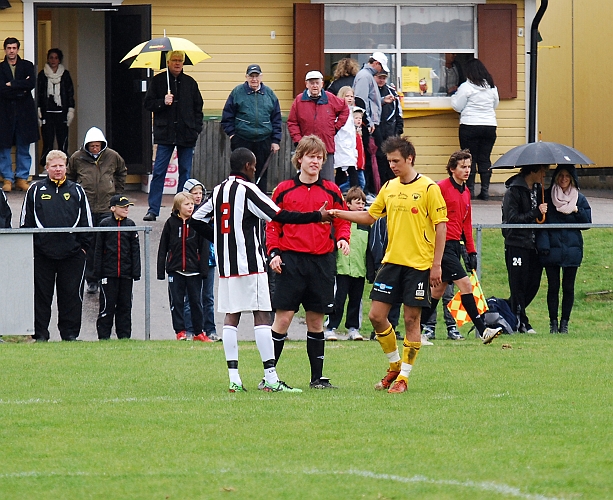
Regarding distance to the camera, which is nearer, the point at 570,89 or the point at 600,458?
the point at 600,458

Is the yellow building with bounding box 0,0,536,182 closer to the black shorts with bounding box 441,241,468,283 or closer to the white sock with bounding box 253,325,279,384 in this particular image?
the black shorts with bounding box 441,241,468,283

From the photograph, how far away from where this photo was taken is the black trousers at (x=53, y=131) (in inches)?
847

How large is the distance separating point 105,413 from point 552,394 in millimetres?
3373

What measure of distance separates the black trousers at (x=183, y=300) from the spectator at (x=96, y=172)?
200 centimetres

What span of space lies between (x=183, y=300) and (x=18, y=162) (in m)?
7.52

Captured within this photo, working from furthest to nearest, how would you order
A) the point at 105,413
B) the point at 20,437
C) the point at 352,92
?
the point at 352,92 < the point at 105,413 < the point at 20,437

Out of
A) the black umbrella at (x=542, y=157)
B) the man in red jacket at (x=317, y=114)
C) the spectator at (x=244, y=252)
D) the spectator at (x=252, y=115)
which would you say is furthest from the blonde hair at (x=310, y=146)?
the spectator at (x=252, y=115)

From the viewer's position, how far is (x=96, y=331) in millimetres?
14844

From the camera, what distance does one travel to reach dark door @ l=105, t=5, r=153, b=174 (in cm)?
2077

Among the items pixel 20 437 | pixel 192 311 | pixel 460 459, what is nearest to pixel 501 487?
pixel 460 459

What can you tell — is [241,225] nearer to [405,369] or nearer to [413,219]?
[413,219]

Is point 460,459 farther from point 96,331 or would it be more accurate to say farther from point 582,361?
point 96,331

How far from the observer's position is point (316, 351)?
9648mm

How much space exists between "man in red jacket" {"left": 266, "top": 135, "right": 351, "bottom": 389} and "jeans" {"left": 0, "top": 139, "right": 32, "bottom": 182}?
11.8 metres
